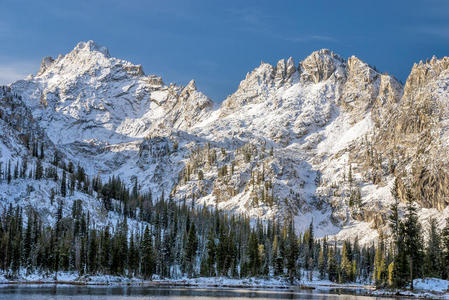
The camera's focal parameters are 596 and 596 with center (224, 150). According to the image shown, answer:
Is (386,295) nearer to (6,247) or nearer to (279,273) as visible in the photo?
(279,273)

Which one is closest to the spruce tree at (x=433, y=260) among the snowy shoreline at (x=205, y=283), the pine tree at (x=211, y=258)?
the snowy shoreline at (x=205, y=283)

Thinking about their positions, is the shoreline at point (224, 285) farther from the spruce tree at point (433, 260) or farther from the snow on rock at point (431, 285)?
the spruce tree at point (433, 260)

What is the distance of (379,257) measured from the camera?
632 feet

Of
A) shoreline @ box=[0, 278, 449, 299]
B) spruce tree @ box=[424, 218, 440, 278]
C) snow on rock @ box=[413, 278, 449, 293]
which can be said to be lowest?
shoreline @ box=[0, 278, 449, 299]

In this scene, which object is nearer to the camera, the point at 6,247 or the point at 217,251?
the point at 6,247

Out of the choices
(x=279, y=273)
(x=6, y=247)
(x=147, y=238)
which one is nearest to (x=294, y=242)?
(x=279, y=273)

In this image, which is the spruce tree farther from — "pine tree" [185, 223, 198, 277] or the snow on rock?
"pine tree" [185, 223, 198, 277]

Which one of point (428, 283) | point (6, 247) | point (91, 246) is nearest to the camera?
point (428, 283)

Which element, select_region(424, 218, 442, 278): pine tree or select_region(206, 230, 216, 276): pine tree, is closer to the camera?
select_region(424, 218, 442, 278): pine tree

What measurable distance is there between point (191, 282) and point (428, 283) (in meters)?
77.1

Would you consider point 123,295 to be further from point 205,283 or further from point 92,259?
point 205,283

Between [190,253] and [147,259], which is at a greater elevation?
[190,253]

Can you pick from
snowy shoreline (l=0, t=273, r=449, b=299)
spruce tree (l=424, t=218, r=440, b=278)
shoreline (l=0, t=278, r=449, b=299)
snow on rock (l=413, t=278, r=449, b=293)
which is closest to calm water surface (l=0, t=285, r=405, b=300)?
shoreline (l=0, t=278, r=449, b=299)

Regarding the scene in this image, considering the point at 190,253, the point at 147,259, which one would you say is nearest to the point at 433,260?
the point at 190,253
